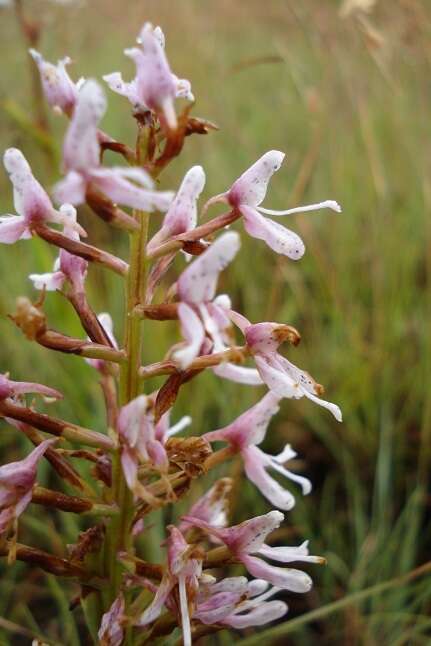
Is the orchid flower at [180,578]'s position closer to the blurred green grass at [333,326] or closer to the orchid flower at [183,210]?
the orchid flower at [183,210]

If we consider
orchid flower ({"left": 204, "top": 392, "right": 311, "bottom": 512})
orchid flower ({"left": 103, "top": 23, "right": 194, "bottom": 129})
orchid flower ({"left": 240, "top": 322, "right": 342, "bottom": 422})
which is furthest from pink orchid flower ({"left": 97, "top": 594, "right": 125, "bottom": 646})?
orchid flower ({"left": 103, "top": 23, "right": 194, "bottom": 129})

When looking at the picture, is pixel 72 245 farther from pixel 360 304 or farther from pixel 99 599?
pixel 360 304

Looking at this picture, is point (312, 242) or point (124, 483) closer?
point (124, 483)

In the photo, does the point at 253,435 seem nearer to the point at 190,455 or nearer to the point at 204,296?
the point at 190,455

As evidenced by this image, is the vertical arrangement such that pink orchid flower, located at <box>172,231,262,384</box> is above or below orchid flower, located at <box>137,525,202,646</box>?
above

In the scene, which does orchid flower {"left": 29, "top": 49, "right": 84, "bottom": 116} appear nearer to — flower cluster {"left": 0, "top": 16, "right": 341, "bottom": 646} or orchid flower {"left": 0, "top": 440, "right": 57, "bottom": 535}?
flower cluster {"left": 0, "top": 16, "right": 341, "bottom": 646}

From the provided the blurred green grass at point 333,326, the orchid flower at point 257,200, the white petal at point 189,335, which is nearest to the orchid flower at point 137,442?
the white petal at point 189,335

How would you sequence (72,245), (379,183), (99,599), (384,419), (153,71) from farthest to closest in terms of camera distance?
1. (379,183)
2. (384,419)
3. (99,599)
4. (72,245)
5. (153,71)

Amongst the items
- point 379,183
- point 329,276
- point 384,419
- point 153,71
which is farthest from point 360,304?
point 153,71
